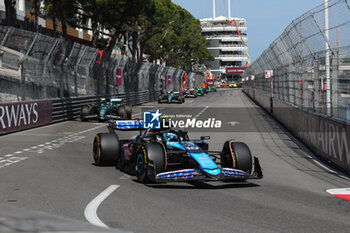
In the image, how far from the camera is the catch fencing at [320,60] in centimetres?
999

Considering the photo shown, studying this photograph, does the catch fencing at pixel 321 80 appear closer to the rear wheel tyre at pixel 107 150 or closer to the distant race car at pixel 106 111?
the rear wheel tyre at pixel 107 150

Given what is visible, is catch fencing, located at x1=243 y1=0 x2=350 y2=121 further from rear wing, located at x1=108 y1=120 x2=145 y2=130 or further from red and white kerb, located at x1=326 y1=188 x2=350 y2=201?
rear wing, located at x1=108 y1=120 x2=145 y2=130

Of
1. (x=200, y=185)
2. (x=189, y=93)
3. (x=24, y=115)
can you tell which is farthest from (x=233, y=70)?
(x=200, y=185)

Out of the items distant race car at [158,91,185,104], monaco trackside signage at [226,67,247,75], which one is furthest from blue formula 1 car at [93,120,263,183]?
monaco trackside signage at [226,67,247,75]

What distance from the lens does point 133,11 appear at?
36969 mm

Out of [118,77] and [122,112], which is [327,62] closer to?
[122,112]

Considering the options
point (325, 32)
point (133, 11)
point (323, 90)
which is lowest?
point (323, 90)

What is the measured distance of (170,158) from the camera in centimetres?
848

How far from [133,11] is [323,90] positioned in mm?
26518

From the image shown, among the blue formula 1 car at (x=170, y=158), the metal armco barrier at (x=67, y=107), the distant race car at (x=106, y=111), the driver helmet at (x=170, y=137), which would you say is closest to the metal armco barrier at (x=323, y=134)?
the blue formula 1 car at (x=170, y=158)

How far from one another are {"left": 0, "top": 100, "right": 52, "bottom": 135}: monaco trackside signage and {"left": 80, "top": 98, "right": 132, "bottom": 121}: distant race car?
1650mm

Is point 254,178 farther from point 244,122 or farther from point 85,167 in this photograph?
point 244,122

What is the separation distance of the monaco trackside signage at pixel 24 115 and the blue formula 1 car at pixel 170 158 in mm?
7042

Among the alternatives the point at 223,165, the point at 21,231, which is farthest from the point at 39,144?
the point at 21,231
